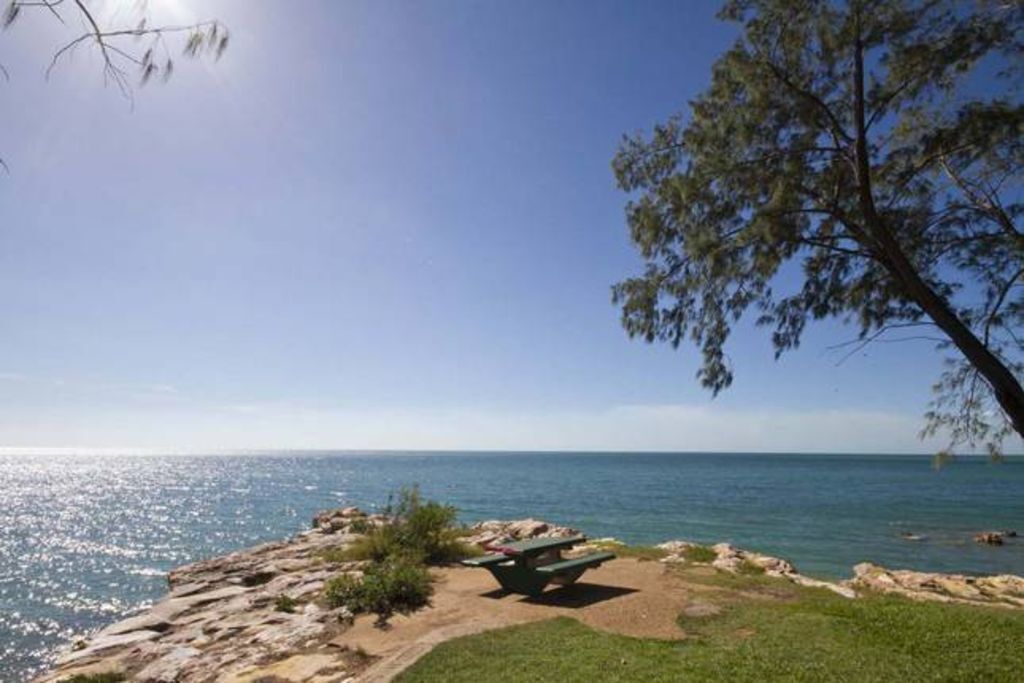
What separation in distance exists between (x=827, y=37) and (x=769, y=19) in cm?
94

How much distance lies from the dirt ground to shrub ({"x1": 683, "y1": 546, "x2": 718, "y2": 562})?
214cm

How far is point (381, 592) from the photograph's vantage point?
9234 millimetres

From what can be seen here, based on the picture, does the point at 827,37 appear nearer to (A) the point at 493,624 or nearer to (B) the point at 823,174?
(B) the point at 823,174

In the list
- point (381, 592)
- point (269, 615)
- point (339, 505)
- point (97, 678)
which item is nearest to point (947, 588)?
point (381, 592)

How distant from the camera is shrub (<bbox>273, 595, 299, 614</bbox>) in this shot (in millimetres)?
9562

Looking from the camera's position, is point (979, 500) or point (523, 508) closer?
point (523, 508)

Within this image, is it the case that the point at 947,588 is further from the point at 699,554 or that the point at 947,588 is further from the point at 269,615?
the point at 269,615

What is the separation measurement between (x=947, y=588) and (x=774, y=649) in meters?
9.45

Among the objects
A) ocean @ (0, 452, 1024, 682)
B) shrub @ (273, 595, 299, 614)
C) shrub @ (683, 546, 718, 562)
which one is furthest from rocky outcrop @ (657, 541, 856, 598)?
ocean @ (0, 452, 1024, 682)

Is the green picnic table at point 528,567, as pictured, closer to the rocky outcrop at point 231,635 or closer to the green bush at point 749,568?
the rocky outcrop at point 231,635

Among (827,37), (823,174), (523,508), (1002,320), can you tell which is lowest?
(523,508)

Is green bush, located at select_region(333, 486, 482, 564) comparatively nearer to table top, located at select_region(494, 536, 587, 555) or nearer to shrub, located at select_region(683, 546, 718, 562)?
table top, located at select_region(494, 536, 587, 555)

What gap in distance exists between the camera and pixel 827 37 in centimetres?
894

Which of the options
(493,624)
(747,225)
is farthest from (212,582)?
(747,225)
